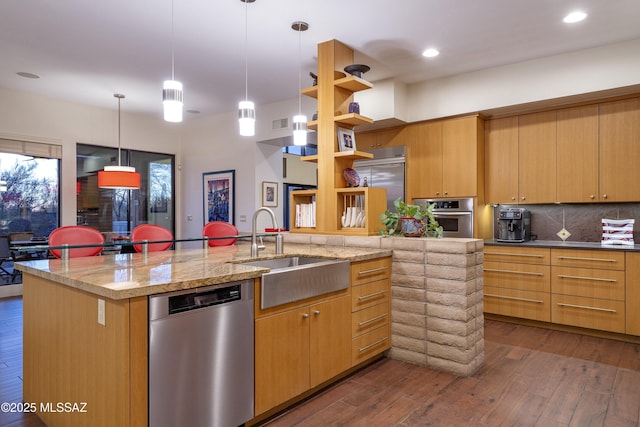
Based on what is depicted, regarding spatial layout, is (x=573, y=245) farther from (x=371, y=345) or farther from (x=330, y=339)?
(x=330, y=339)

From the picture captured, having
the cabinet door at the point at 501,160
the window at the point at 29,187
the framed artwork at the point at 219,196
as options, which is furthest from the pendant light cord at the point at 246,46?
the window at the point at 29,187

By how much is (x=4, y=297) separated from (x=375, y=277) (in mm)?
5420

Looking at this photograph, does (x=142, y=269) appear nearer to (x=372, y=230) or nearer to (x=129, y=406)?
(x=129, y=406)

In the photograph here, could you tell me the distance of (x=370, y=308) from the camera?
9.86 feet

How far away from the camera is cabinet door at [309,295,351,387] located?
2.49 metres

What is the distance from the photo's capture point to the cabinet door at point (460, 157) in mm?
4668

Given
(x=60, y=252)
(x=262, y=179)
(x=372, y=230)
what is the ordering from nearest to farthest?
1. (x=60, y=252)
2. (x=372, y=230)
3. (x=262, y=179)

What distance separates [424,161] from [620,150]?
200 centimetres

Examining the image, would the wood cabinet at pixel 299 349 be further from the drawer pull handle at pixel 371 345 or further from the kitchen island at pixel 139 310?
the kitchen island at pixel 139 310

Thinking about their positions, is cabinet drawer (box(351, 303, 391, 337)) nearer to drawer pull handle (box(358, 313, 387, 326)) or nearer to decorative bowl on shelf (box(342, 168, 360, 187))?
drawer pull handle (box(358, 313, 387, 326))

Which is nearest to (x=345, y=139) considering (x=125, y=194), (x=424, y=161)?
(x=424, y=161)

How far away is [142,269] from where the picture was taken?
7.04ft

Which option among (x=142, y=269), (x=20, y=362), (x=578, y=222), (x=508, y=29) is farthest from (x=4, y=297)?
(x=578, y=222)

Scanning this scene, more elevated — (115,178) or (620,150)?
(620,150)
